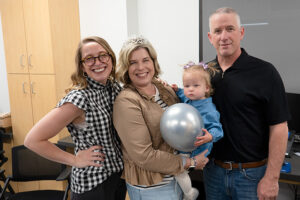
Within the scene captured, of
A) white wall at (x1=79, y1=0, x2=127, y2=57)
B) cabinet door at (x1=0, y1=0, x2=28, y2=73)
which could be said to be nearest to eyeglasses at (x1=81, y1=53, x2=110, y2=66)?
white wall at (x1=79, y1=0, x2=127, y2=57)

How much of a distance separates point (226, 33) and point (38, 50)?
83.9 inches

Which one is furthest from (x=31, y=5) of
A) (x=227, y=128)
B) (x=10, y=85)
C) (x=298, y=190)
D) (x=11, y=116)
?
(x=298, y=190)

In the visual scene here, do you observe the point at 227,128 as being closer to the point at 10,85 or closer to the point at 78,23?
the point at 78,23

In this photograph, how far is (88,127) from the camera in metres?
1.41

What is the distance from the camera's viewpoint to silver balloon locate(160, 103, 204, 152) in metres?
1.35

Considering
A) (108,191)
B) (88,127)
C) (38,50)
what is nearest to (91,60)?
(88,127)

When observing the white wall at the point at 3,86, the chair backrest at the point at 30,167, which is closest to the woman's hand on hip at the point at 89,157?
the chair backrest at the point at 30,167

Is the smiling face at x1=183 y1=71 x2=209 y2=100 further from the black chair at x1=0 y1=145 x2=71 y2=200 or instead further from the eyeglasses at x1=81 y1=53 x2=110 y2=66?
the black chair at x1=0 y1=145 x2=71 y2=200

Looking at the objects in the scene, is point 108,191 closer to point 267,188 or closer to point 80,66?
point 80,66

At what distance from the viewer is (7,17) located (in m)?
3.04

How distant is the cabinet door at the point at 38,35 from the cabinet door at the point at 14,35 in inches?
3.4

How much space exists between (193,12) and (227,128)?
153cm

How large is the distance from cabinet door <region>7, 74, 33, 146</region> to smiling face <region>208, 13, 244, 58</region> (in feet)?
7.61

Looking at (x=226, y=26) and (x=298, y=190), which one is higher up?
(x=226, y=26)
